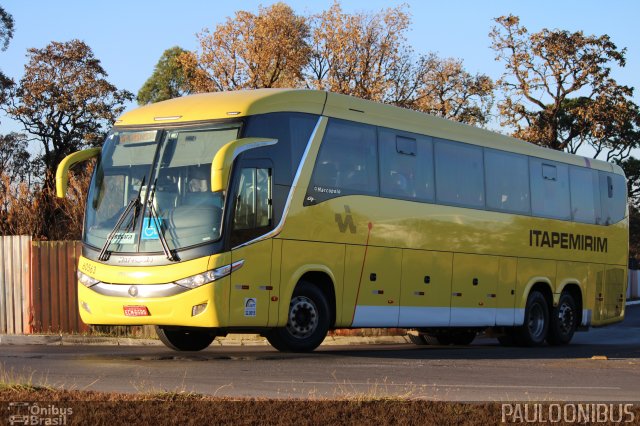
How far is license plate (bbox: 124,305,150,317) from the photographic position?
14.7m

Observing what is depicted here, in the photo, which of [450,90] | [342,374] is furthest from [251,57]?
[342,374]

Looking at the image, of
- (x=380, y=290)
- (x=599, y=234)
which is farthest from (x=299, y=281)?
(x=599, y=234)

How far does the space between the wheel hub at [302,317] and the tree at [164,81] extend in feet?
203

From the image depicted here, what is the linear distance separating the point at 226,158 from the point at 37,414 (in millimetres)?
6445

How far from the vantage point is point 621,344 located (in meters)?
23.2

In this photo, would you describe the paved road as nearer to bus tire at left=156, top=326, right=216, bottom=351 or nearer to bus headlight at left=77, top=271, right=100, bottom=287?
bus tire at left=156, top=326, right=216, bottom=351

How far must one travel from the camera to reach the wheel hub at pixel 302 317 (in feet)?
52.0

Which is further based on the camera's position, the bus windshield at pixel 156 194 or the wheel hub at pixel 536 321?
the wheel hub at pixel 536 321

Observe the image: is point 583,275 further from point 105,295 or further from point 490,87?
point 490,87

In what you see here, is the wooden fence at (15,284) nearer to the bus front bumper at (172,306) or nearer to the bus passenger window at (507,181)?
the bus front bumper at (172,306)

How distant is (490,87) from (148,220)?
41.4m

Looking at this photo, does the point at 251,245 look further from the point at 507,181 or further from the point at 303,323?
the point at 507,181

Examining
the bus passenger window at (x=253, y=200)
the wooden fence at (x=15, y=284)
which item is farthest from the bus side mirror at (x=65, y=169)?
the wooden fence at (x=15, y=284)

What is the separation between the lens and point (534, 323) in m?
22.3
